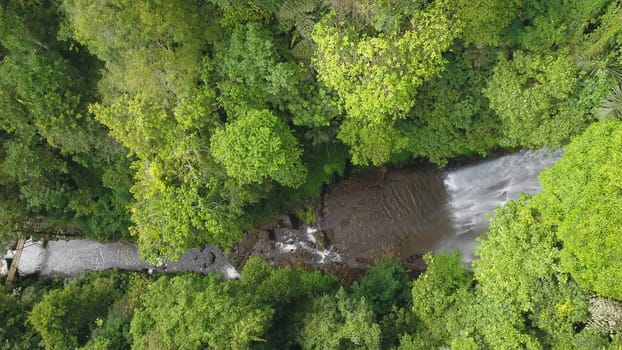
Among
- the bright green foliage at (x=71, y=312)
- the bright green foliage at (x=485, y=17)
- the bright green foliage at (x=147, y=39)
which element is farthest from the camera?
the bright green foliage at (x=71, y=312)

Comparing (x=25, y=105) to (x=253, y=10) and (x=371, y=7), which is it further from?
(x=371, y=7)

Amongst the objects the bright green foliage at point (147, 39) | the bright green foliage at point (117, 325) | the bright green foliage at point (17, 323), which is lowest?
the bright green foliage at point (117, 325)

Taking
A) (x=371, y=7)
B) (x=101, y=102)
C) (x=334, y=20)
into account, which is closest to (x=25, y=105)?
(x=101, y=102)

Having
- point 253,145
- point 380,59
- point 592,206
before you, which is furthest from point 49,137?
point 592,206

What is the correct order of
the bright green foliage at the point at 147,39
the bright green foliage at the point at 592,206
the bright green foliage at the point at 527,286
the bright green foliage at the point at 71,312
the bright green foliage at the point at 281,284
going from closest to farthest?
the bright green foliage at the point at 592,206 → the bright green foliage at the point at 527,286 → the bright green foliage at the point at 147,39 → the bright green foliage at the point at 71,312 → the bright green foliage at the point at 281,284

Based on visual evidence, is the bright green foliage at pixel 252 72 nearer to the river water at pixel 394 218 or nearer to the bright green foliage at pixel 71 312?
the river water at pixel 394 218

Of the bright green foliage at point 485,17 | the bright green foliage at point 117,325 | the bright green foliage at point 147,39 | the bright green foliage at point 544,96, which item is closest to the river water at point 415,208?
the bright green foliage at point 544,96

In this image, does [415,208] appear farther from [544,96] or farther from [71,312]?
[71,312]

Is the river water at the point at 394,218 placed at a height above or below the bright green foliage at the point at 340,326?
above
